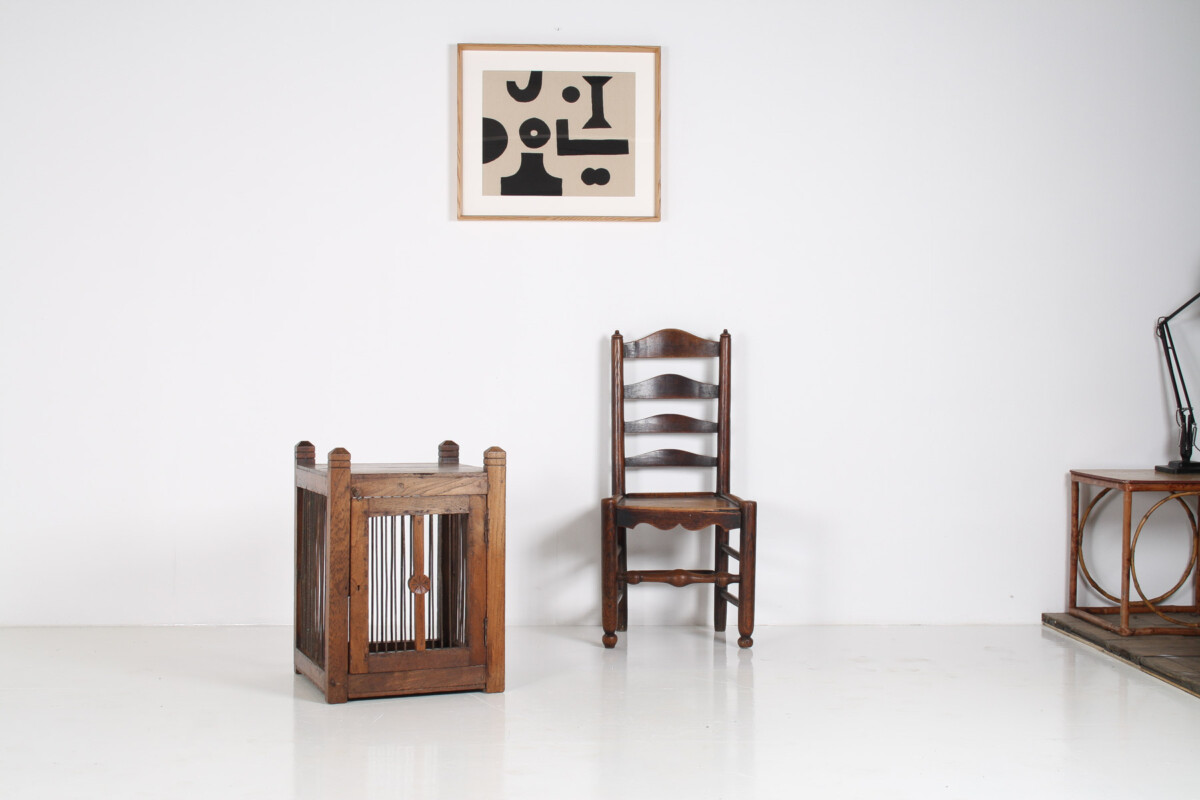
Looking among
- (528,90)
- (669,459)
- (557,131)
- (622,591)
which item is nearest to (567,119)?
(557,131)

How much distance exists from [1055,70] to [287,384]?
2.99 meters

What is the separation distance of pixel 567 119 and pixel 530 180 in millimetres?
253

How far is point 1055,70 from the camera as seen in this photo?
11.3 feet

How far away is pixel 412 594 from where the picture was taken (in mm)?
2439

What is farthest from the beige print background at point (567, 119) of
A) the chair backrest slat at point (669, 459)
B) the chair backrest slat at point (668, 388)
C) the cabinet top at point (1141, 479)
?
the cabinet top at point (1141, 479)

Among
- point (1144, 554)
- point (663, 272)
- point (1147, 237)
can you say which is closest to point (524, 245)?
point (663, 272)

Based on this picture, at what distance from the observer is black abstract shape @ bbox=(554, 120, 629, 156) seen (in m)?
3.37

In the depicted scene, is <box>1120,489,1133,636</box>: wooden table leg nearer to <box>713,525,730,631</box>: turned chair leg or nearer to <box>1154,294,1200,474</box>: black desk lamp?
<box>1154,294,1200,474</box>: black desk lamp

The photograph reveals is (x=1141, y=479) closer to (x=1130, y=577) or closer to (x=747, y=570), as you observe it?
(x=1130, y=577)

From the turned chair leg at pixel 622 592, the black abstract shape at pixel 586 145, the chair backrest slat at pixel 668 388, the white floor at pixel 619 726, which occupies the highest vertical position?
the black abstract shape at pixel 586 145

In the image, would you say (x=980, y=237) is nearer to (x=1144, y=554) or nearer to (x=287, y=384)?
(x=1144, y=554)

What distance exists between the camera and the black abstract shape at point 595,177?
11.1 feet

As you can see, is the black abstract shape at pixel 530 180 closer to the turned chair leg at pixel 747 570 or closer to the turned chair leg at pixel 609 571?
the turned chair leg at pixel 609 571

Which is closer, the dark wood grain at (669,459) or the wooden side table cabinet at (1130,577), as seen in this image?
the wooden side table cabinet at (1130,577)
